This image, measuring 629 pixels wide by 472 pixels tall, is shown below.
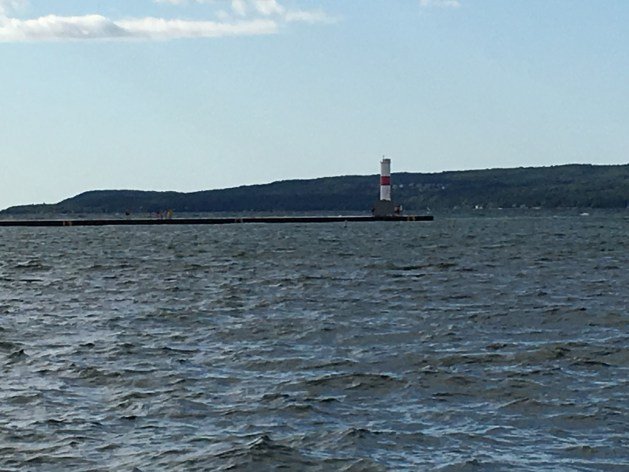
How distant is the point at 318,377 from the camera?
22.0 metres

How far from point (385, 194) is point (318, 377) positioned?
138578 millimetres

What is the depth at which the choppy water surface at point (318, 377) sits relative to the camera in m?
16.3

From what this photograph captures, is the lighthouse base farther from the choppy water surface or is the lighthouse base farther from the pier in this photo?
the choppy water surface

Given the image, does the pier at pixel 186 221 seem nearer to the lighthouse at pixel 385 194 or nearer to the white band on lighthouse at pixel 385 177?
the lighthouse at pixel 385 194

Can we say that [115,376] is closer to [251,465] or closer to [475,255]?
[251,465]

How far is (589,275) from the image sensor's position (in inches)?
2020

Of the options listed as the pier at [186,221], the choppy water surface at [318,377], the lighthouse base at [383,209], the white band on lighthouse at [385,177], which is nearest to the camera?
the choppy water surface at [318,377]

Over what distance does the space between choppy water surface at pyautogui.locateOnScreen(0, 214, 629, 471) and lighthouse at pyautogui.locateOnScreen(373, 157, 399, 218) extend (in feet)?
342

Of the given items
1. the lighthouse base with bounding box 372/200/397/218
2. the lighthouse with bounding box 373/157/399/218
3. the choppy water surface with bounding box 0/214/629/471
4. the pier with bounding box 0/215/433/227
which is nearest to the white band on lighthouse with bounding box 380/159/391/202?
the lighthouse with bounding box 373/157/399/218

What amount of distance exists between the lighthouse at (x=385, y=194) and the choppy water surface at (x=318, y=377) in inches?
4104

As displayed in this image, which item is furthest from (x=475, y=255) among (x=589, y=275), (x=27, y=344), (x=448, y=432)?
(x=448, y=432)

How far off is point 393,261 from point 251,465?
50.7 metres

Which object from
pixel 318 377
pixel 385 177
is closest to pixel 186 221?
pixel 385 177

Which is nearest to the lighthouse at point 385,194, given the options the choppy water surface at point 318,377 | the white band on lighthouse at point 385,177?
the white band on lighthouse at point 385,177
